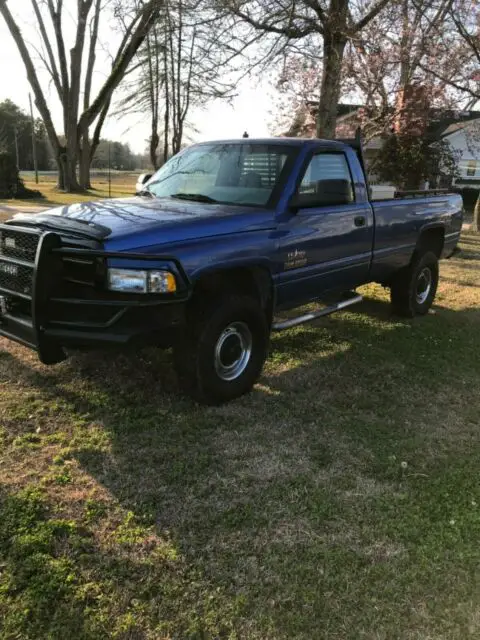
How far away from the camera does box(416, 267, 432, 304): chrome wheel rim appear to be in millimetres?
7055

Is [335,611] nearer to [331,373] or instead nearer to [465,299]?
[331,373]

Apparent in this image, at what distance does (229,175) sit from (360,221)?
55.5 inches

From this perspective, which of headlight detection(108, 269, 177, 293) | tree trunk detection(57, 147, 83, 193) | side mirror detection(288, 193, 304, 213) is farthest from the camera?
tree trunk detection(57, 147, 83, 193)

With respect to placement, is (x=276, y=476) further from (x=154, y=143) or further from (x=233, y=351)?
(x=154, y=143)

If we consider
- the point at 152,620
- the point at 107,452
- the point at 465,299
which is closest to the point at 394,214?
the point at 465,299

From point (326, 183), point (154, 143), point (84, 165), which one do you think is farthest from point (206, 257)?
point (84, 165)

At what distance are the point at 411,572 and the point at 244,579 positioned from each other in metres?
0.77

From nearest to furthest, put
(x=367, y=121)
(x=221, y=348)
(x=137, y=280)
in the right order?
(x=137, y=280), (x=221, y=348), (x=367, y=121)

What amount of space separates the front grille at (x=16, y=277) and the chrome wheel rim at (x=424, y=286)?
4879mm

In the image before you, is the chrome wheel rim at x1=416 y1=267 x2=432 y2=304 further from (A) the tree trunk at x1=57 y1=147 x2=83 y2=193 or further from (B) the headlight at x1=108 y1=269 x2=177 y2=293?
(A) the tree trunk at x1=57 y1=147 x2=83 y2=193

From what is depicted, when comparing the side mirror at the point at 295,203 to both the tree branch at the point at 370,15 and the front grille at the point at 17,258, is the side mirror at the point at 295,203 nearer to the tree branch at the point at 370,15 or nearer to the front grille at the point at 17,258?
the front grille at the point at 17,258

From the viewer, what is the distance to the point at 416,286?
688 cm

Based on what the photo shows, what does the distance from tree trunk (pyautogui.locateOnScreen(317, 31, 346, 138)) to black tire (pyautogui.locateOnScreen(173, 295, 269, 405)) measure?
804 cm

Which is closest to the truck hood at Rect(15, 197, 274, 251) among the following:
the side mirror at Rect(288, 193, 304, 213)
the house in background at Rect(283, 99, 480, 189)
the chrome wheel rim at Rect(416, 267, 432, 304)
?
the side mirror at Rect(288, 193, 304, 213)
